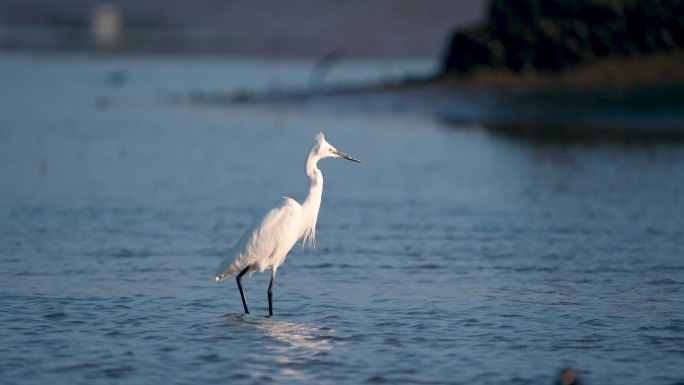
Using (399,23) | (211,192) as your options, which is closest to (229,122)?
(211,192)

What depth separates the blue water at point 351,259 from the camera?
834 cm

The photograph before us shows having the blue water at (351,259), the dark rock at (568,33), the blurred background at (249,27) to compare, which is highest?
the blurred background at (249,27)

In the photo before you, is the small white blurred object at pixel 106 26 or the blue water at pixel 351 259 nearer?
the blue water at pixel 351 259

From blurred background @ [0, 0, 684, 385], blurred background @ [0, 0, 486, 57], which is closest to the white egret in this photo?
blurred background @ [0, 0, 684, 385]

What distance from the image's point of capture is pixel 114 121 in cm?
2294

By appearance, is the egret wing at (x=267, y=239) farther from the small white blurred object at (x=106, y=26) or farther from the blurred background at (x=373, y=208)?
the small white blurred object at (x=106, y=26)

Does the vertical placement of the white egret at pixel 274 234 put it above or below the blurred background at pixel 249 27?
below

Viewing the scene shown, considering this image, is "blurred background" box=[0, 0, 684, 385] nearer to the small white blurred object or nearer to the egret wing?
the egret wing

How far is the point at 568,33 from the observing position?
24969 mm

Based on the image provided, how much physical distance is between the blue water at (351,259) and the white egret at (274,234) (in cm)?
40

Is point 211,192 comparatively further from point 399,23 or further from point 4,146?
point 399,23

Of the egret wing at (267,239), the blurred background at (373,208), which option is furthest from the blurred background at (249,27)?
the egret wing at (267,239)

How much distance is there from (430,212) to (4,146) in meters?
8.93

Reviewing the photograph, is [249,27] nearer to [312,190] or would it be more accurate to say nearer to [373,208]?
[373,208]
